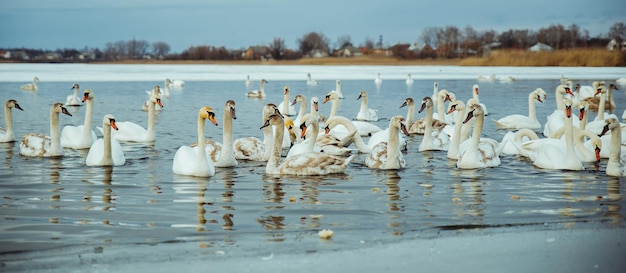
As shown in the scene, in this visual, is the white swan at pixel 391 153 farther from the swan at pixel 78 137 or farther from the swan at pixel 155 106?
the swan at pixel 155 106

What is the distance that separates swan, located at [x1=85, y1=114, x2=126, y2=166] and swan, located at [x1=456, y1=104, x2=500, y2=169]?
442cm

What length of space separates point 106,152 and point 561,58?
148 ft

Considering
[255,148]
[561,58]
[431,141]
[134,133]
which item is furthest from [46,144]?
[561,58]

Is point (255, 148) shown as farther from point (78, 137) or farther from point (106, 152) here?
point (78, 137)

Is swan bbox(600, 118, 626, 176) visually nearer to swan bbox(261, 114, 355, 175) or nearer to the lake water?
the lake water

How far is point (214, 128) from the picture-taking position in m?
16.0

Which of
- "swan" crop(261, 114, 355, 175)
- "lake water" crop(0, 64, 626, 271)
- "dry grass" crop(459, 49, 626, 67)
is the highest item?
"dry grass" crop(459, 49, 626, 67)

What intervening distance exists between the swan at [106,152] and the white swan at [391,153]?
3280mm

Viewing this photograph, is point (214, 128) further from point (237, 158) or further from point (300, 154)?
point (300, 154)

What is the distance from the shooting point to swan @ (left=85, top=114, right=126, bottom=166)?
34.4 feet

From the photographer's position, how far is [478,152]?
10.7m

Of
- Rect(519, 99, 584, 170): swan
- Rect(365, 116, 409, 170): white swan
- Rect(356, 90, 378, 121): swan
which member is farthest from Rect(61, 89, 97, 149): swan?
Rect(356, 90, 378, 121): swan

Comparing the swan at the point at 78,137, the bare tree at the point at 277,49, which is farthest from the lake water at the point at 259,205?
the bare tree at the point at 277,49

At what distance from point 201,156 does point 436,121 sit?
6883 mm
